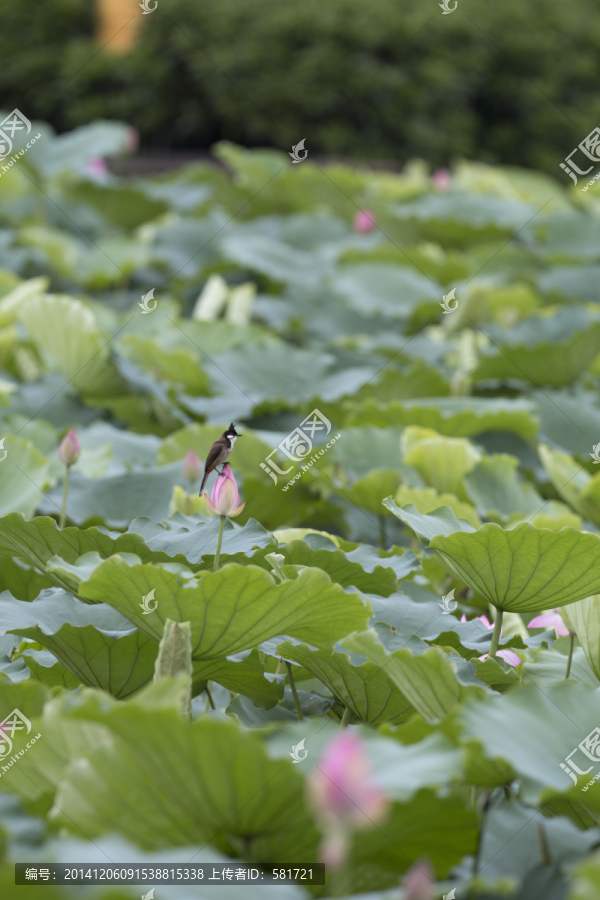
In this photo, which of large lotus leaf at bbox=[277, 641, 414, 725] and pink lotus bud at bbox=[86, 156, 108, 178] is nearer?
large lotus leaf at bbox=[277, 641, 414, 725]

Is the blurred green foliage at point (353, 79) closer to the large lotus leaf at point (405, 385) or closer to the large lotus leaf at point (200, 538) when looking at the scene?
the large lotus leaf at point (405, 385)

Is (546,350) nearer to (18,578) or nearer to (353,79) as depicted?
(18,578)

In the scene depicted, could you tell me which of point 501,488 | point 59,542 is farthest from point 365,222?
point 59,542

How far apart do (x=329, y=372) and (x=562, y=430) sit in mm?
532

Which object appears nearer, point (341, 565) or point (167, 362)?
point (341, 565)

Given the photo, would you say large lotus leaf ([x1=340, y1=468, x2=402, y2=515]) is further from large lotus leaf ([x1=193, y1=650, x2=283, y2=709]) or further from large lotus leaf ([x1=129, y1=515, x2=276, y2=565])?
large lotus leaf ([x1=193, y1=650, x2=283, y2=709])

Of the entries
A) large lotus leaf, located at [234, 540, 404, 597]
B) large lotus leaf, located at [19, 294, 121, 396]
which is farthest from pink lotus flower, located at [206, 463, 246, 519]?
large lotus leaf, located at [19, 294, 121, 396]

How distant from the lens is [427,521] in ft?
3.60

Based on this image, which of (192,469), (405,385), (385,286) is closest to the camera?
(192,469)

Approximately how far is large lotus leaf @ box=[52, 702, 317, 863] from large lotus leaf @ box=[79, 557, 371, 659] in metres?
0.20

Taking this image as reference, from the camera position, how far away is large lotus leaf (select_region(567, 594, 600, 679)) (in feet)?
3.17

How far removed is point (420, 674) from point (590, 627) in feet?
0.76

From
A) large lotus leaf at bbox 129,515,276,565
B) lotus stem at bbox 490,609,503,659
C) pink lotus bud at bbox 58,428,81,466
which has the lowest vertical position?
pink lotus bud at bbox 58,428,81,466

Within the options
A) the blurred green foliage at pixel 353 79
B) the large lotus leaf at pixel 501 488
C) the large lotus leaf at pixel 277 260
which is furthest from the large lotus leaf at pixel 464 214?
the blurred green foliage at pixel 353 79
